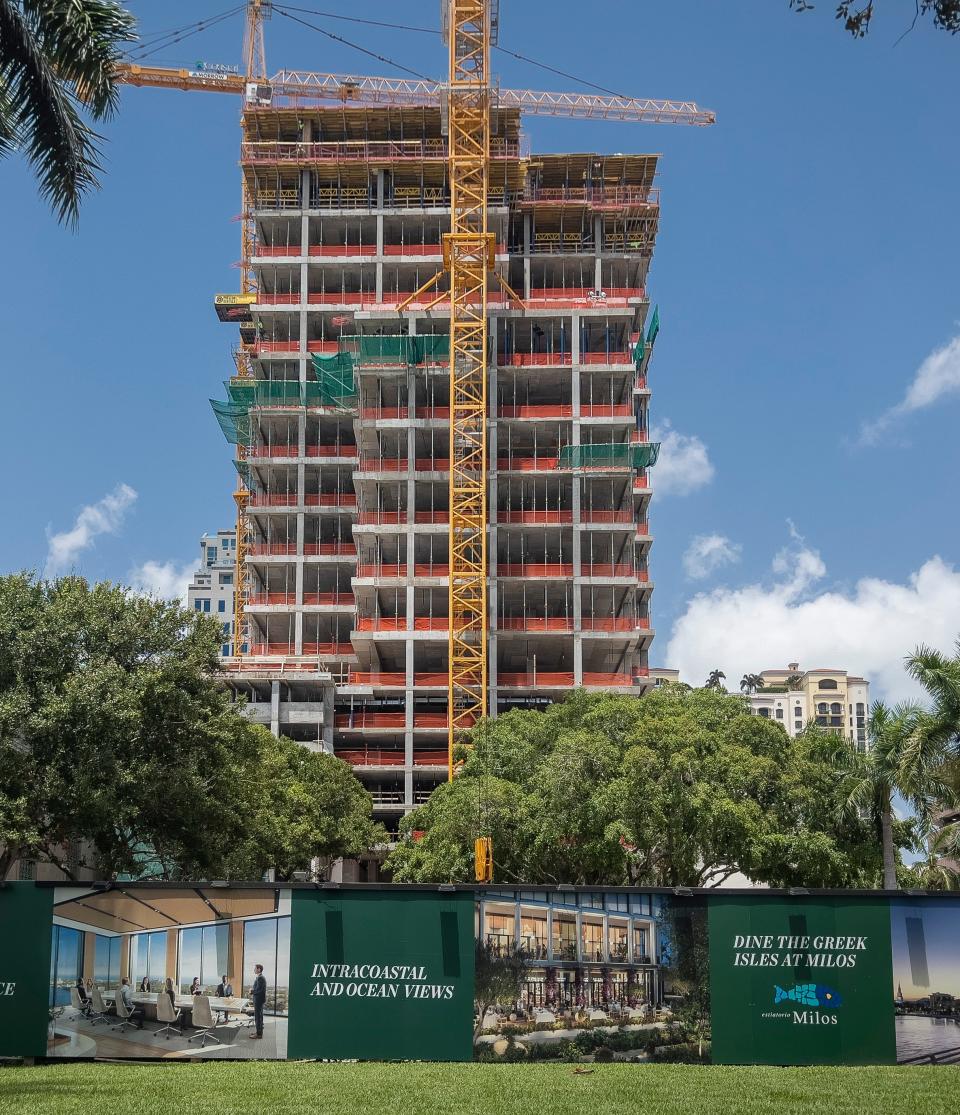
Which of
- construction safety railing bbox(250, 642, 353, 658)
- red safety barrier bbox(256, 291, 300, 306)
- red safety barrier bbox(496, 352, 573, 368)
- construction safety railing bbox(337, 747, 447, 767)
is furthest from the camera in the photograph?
red safety barrier bbox(256, 291, 300, 306)

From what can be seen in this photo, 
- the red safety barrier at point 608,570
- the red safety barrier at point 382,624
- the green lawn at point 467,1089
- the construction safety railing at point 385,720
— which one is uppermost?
the red safety barrier at point 608,570

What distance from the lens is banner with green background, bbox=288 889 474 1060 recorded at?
85.7 feet

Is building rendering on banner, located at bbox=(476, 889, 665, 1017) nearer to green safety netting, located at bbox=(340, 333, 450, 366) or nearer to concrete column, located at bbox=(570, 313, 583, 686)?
concrete column, located at bbox=(570, 313, 583, 686)

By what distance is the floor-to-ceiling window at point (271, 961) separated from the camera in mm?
26484

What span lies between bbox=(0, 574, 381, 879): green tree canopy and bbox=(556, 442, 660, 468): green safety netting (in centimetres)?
5089

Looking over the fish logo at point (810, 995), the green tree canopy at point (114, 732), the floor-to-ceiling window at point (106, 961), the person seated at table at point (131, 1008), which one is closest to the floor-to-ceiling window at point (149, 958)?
the person seated at table at point (131, 1008)

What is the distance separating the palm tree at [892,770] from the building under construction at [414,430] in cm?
4554

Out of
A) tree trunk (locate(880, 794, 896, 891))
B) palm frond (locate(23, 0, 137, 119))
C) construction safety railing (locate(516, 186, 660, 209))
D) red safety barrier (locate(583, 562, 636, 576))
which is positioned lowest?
tree trunk (locate(880, 794, 896, 891))

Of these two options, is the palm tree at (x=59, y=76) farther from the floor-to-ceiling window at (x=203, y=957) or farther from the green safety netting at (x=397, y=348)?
the green safety netting at (x=397, y=348)

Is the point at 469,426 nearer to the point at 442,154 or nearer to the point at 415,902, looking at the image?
the point at 442,154

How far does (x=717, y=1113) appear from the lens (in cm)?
1916

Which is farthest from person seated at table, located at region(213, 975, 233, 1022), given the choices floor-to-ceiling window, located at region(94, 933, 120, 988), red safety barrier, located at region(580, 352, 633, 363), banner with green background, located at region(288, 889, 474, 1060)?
red safety barrier, located at region(580, 352, 633, 363)

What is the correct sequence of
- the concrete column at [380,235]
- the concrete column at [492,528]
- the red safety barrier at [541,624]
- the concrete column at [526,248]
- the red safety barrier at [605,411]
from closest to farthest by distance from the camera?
the concrete column at [492,528] → the red safety barrier at [541,624] → the red safety barrier at [605,411] → the concrete column at [380,235] → the concrete column at [526,248]

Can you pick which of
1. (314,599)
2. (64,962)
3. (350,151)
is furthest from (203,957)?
(350,151)
